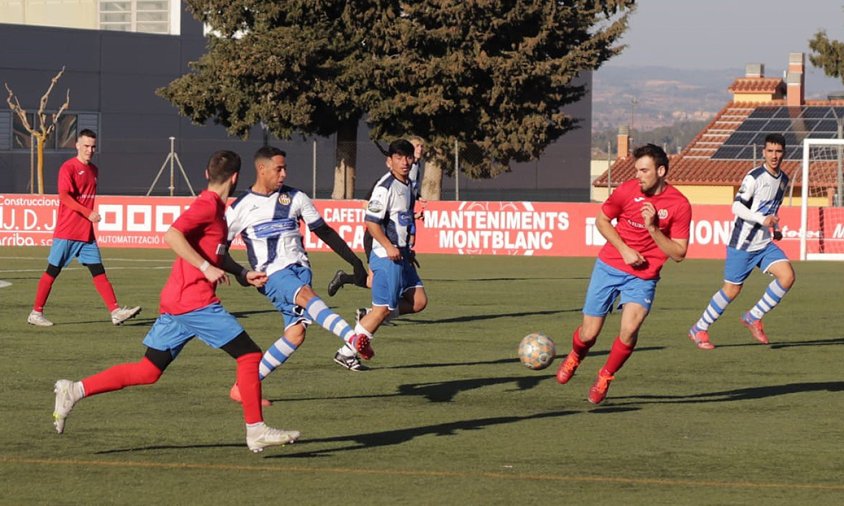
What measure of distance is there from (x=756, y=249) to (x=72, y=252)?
→ 23.9ft

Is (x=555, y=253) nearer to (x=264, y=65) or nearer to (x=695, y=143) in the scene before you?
(x=264, y=65)

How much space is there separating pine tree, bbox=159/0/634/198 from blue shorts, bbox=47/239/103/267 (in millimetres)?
28114

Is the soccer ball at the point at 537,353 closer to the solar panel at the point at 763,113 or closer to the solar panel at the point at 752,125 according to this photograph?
the solar panel at the point at 752,125

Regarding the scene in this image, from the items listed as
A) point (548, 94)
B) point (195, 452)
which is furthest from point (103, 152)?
point (195, 452)

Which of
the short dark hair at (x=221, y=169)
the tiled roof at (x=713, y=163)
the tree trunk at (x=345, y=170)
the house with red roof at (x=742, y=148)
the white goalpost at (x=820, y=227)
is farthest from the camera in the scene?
the tiled roof at (x=713, y=163)

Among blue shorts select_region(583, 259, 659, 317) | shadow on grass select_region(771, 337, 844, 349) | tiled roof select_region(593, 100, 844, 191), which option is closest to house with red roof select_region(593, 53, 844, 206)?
tiled roof select_region(593, 100, 844, 191)

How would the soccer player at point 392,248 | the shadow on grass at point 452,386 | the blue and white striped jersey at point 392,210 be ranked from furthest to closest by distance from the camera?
the blue and white striped jersey at point 392,210 → the soccer player at point 392,248 → the shadow on grass at point 452,386

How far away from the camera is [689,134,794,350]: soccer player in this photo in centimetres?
1548

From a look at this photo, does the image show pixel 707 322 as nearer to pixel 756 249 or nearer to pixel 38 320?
pixel 756 249

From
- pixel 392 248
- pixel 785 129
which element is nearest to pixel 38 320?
pixel 392 248

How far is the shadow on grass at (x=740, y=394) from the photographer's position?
11484 mm

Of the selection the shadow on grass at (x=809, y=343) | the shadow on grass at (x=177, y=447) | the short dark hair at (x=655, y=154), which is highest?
the short dark hair at (x=655, y=154)

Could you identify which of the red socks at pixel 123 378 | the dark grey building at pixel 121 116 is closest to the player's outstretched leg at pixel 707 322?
the red socks at pixel 123 378

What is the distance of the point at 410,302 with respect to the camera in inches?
525
